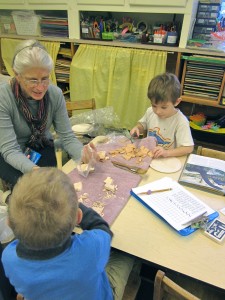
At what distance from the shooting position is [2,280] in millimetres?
1150

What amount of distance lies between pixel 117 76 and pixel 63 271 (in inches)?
89.0

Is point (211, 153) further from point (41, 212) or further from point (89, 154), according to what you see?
point (41, 212)

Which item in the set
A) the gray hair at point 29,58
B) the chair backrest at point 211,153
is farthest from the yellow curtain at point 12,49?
the chair backrest at point 211,153

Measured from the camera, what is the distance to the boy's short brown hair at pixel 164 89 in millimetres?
1426

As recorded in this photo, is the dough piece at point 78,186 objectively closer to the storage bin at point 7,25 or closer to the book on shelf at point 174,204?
the book on shelf at point 174,204

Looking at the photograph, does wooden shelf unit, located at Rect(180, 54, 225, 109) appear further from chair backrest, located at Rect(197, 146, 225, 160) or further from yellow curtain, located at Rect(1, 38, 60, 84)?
yellow curtain, located at Rect(1, 38, 60, 84)

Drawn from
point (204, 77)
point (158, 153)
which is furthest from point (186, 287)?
point (204, 77)

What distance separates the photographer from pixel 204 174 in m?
1.18

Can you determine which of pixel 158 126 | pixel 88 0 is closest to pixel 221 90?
pixel 158 126

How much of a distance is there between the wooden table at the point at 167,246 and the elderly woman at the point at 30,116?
453mm

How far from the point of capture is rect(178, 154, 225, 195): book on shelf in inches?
43.6

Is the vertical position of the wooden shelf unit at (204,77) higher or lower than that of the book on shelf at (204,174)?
higher

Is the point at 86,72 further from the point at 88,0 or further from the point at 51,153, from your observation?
the point at 51,153

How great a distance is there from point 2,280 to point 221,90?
220 centimetres
